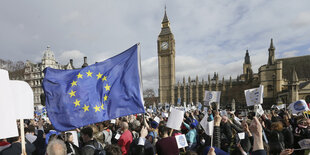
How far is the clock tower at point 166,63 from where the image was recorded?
76.1 m

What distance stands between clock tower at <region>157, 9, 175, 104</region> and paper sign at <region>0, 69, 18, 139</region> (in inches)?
2869

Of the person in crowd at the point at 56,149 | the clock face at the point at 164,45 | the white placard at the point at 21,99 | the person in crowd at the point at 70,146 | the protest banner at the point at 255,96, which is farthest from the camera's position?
the clock face at the point at 164,45

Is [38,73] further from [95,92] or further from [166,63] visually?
[95,92]

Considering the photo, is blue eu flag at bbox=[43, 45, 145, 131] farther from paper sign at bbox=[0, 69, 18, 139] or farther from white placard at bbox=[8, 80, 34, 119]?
paper sign at bbox=[0, 69, 18, 139]

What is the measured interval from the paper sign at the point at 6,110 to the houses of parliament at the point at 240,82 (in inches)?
1313

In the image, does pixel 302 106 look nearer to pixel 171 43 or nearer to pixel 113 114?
pixel 113 114

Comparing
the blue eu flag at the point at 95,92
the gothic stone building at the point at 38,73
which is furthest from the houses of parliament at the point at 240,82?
the gothic stone building at the point at 38,73

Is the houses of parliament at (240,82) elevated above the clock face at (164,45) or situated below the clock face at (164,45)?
below

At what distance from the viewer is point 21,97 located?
320 centimetres

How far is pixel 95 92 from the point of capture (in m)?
4.70

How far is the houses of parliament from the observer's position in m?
40.1

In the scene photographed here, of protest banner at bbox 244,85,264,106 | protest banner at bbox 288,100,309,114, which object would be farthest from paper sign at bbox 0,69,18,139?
protest banner at bbox 288,100,309,114

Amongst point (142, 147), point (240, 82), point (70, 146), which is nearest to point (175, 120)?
point (142, 147)

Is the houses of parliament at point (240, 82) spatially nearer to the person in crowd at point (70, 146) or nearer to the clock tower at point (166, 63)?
the clock tower at point (166, 63)
